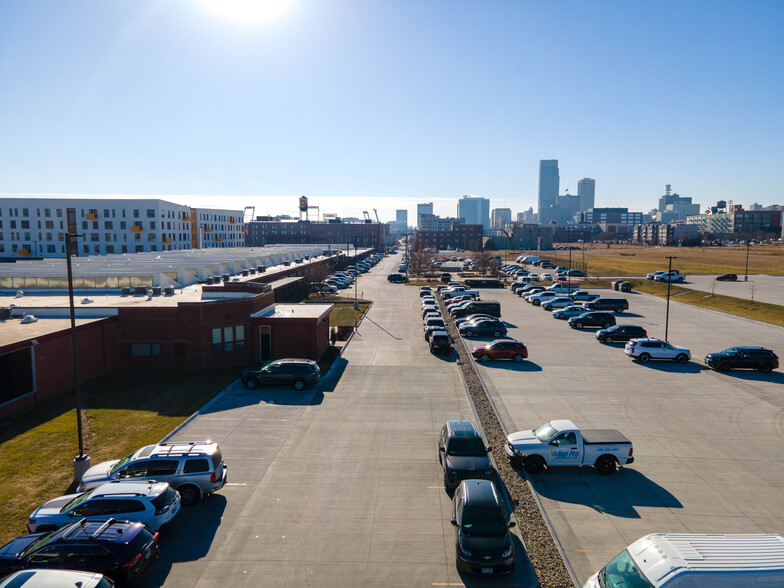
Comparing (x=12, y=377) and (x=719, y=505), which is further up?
(x=12, y=377)

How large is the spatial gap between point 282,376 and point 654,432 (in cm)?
1778

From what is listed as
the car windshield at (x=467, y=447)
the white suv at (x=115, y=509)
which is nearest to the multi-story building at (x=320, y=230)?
the car windshield at (x=467, y=447)

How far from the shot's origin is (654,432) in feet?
67.0

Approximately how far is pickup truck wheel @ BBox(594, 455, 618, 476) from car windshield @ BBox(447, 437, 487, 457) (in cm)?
407

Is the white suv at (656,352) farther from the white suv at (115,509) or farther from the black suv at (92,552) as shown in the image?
the black suv at (92,552)

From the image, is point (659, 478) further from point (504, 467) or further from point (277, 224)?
point (277, 224)

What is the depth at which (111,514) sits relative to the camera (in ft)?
42.4

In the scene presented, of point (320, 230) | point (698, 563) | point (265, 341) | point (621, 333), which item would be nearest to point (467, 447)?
point (698, 563)

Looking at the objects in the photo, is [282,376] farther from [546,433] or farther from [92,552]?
[92,552]

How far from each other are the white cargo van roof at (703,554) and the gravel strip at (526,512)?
7.80 ft

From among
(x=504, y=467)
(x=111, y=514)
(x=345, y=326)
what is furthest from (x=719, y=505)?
(x=345, y=326)

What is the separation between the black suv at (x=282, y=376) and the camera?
26250 millimetres

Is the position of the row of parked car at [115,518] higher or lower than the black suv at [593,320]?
lower

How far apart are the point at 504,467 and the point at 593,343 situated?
23316 mm
